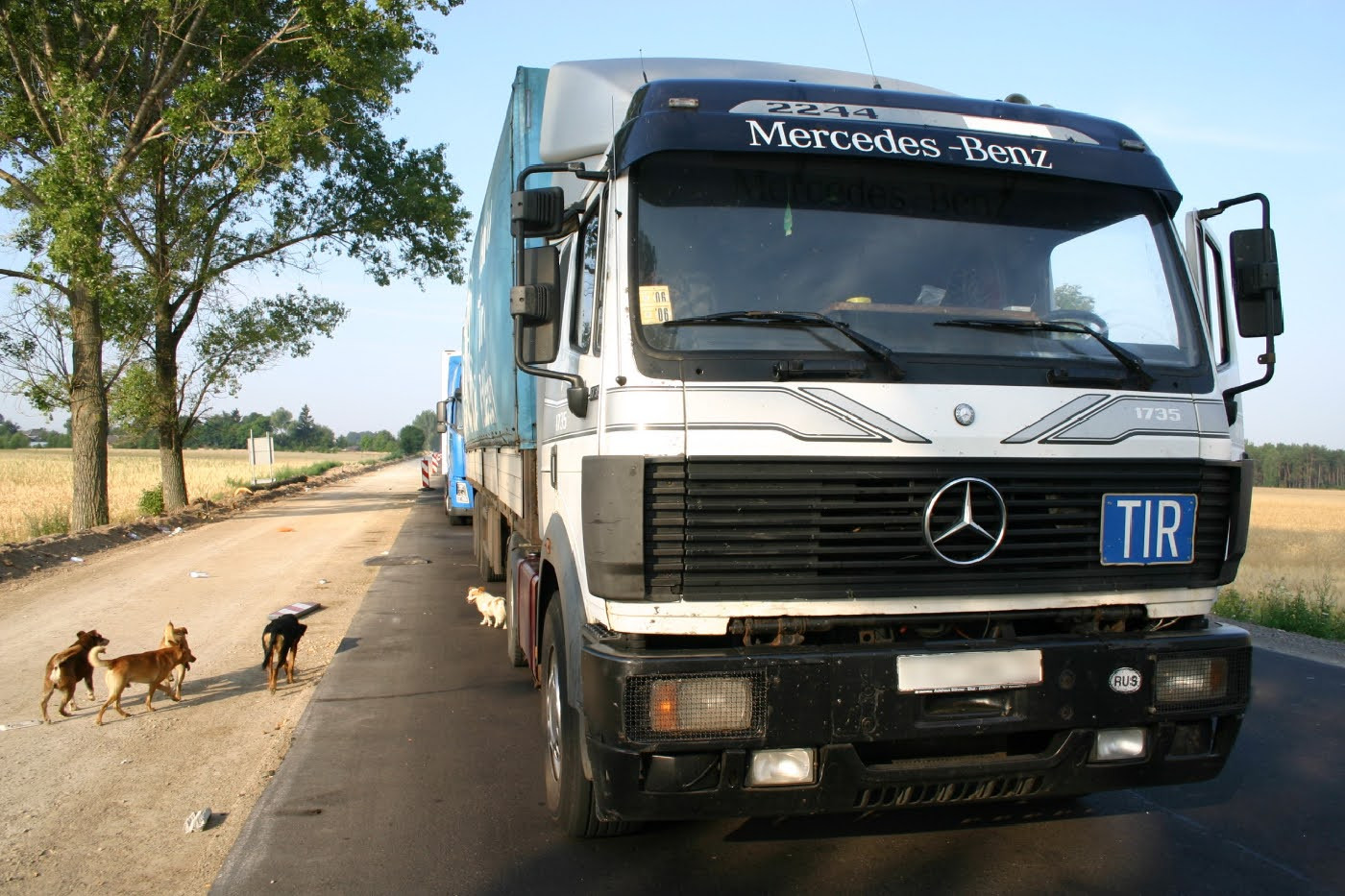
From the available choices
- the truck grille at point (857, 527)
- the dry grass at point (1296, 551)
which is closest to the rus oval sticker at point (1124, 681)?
the truck grille at point (857, 527)

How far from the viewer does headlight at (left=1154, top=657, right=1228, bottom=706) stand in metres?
3.36

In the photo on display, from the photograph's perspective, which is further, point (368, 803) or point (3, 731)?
point (3, 731)

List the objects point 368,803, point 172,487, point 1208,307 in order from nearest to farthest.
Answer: point 1208,307 → point 368,803 → point 172,487

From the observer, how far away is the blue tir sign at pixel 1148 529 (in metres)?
3.43

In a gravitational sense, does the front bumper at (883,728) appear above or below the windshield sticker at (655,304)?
below

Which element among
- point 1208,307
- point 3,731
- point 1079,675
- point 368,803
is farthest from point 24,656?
point 1208,307

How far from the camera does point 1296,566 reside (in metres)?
18.2

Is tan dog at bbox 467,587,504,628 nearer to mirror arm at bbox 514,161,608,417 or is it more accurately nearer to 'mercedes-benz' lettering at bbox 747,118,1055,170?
mirror arm at bbox 514,161,608,417

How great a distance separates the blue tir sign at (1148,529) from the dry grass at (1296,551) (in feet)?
28.8

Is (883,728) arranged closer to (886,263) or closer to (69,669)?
(886,263)

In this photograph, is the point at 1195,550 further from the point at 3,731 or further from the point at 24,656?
the point at 24,656

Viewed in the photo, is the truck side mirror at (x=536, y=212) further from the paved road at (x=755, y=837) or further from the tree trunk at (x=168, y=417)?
the tree trunk at (x=168, y=417)

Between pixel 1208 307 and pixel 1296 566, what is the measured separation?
57.1 feet

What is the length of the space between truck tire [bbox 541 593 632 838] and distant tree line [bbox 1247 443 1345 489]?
80.8 m
